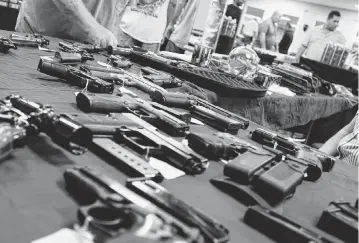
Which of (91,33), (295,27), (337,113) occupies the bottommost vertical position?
(337,113)

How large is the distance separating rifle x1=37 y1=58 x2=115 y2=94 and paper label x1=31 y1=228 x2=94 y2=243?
107 cm

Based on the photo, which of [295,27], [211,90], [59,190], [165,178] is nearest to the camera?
[59,190]

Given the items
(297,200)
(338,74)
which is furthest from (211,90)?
(338,74)

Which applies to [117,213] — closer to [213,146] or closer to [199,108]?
[213,146]

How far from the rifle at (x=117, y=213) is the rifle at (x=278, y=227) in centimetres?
23

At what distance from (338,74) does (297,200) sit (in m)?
4.72

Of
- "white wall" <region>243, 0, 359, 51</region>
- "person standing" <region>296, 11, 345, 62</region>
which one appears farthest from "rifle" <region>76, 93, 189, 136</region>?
"white wall" <region>243, 0, 359, 51</region>

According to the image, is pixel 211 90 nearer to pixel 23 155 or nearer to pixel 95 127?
pixel 95 127

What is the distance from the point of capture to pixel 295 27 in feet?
57.6

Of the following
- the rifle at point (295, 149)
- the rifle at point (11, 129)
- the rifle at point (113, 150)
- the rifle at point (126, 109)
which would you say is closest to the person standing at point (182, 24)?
the rifle at point (295, 149)

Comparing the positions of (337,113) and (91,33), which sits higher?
(91,33)

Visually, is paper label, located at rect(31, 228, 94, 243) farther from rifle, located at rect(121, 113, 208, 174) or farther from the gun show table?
rifle, located at rect(121, 113, 208, 174)

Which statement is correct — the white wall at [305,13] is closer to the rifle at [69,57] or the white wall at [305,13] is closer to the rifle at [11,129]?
the rifle at [69,57]

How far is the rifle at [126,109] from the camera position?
1353 millimetres
